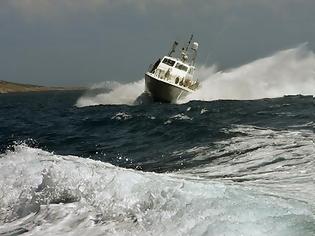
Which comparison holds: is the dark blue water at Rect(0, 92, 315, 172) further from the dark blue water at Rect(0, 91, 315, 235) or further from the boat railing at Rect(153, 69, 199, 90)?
the boat railing at Rect(153, 69, 199, 90)

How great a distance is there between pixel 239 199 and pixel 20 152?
22.6 feet

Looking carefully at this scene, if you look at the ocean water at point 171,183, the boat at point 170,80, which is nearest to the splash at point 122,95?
the boat at point 170,80

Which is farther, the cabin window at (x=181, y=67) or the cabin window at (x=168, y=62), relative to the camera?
the cabin window at (x=181, y=67)

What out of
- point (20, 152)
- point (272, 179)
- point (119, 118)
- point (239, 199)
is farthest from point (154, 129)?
point (239, 199)

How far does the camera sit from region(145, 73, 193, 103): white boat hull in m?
36.2

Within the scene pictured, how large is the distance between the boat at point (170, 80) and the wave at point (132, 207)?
27.2m

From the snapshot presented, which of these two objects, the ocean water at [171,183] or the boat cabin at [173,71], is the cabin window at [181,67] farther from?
the ocean water at [171,183]

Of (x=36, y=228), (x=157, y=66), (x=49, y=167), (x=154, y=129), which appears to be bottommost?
(x=36, y=228)

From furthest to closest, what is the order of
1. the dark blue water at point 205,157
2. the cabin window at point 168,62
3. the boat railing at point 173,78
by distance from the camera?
the cabin window at point 168,62 < the boat railing at point 173,78 < the dark blue water at point 205,157

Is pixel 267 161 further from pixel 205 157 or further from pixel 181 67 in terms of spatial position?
pixel 181 67

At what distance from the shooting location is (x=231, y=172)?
10.4 metres

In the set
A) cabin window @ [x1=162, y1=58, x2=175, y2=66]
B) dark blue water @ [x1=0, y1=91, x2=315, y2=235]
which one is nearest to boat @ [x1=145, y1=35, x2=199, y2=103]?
cabin window @ [x1=162, y1=58, x2=175, y2=66]

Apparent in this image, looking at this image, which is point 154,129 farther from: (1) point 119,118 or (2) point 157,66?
(2) point 157,66

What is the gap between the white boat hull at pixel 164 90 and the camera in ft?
119
